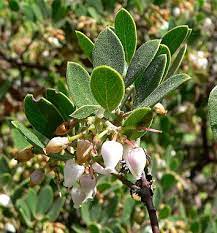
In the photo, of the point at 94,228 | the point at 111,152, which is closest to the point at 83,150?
the point at 111,152

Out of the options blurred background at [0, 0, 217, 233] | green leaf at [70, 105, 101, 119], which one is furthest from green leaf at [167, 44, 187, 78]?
blurred background at [0, 0, 217, 233]

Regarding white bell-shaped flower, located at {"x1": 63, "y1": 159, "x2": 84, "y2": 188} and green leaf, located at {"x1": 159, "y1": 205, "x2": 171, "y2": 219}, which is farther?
green leaf, located at {"x1": 159, "y1": 205, "x2": 171, "y2": 219}

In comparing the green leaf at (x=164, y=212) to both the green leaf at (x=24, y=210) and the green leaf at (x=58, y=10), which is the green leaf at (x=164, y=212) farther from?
the green leaf at (x=58, y=10)

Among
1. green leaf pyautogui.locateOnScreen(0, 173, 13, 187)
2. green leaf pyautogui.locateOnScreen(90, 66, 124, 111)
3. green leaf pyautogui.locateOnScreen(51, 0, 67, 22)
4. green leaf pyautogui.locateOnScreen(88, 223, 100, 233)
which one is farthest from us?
green leaf pyautogui.locateOnScreen(51, 0, 67, 22)

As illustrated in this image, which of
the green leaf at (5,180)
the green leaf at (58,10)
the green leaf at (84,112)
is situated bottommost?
the green leaf at (5,180)

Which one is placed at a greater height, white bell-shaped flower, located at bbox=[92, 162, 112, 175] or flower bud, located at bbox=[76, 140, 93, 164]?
flower bud, located at bbox=[76, 140, 93, 164]

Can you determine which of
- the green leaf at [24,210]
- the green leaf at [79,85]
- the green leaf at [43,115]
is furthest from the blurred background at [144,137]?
the green leaf at [79,85]

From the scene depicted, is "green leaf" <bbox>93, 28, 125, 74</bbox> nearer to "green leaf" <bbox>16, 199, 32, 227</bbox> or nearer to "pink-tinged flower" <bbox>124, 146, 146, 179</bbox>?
"pink-tinged flower" <bbox>124, 146, 146, 179</bbox>
